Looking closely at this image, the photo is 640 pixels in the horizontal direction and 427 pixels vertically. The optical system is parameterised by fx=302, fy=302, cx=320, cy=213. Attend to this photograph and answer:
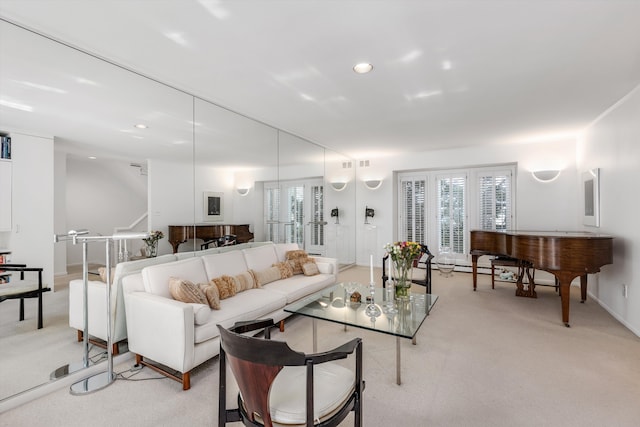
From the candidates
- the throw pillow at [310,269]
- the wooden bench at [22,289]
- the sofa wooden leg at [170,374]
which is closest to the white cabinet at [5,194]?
the wooden bench at [22,289]

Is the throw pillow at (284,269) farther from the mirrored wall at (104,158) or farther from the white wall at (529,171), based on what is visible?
the white wall at (529,171)

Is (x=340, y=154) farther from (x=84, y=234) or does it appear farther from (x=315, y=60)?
(x=84, y=234)

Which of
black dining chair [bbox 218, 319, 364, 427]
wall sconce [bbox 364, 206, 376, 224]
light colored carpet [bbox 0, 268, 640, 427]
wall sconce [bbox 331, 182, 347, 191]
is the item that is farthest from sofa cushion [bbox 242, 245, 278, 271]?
wall sconce [bbox 364, 206, 376, 224]

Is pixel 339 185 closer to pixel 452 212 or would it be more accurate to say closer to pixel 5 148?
pixel 452 212

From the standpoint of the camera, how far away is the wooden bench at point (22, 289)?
222 centimetres

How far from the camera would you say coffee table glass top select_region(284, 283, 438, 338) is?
7.48 ft

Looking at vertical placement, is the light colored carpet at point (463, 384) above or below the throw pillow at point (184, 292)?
below

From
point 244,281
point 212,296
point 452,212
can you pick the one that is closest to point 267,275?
point 244,281

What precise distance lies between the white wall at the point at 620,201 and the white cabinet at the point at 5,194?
5.72 meters

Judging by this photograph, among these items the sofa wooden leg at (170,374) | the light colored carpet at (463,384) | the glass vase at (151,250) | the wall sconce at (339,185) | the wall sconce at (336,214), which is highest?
the wall sconce at (339,185)

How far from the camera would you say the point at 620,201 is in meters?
3.61

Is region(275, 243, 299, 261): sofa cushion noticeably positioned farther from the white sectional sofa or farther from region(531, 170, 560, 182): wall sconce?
region(531, 170, 560, 182): wall sconce

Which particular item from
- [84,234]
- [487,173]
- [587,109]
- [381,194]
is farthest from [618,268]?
[84,234]

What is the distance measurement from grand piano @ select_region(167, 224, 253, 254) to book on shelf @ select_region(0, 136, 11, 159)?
1.36 metres
